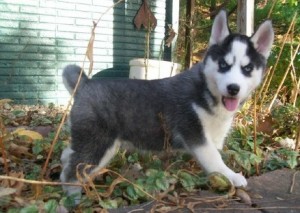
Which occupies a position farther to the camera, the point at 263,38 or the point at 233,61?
the point at 263,38

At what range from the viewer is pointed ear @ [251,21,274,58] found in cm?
335

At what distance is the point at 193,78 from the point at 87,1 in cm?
637

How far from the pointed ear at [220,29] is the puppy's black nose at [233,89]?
1.65 feet

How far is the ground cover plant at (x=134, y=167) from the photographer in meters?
2.51

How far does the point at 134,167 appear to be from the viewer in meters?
3.42

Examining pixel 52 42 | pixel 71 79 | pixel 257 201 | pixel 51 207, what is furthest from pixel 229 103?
pixel 52 42

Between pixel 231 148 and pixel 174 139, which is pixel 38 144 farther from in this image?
pixel 231 148

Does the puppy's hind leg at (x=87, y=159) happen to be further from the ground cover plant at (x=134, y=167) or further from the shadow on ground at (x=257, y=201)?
the shadow on ground at (x=257, y=201)

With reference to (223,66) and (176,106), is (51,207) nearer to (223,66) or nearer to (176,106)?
(176,106)

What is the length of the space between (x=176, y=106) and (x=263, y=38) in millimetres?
854

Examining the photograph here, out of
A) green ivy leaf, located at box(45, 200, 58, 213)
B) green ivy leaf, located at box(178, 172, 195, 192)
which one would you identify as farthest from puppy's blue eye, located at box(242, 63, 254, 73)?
green ivy leaf, located at box(45, 200, 58, 213)

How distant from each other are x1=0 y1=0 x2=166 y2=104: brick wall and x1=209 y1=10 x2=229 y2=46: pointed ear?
5592mm

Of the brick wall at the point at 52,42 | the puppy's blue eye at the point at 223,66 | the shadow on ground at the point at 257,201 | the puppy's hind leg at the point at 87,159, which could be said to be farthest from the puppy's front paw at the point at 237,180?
the brick wall at the point at 52,42

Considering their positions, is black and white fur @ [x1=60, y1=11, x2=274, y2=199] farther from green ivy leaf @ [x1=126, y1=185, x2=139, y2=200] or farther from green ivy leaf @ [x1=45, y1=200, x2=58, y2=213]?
green ivy leaf @ [x1=45, y1=200, x2=58, y2=213]
